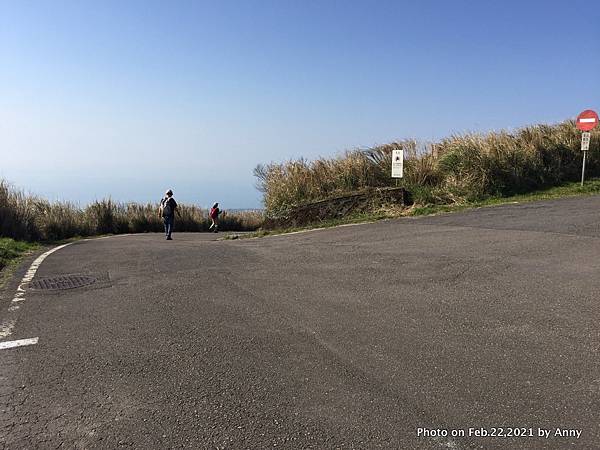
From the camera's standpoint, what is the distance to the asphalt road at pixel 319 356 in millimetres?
3248

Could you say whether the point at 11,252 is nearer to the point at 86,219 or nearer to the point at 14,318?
the point at 14,318

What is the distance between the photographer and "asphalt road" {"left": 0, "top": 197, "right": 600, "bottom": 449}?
3.25 metres

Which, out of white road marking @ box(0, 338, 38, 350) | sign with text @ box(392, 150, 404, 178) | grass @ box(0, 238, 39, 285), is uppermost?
sign with text @ box(392, 150, 404, 178)

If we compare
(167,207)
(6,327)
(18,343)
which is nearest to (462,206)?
(167,207)


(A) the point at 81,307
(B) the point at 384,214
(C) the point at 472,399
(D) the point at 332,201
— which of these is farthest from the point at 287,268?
(D) the point at 332,201

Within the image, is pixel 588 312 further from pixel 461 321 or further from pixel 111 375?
pixel 111 375

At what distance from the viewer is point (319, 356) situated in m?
4.39

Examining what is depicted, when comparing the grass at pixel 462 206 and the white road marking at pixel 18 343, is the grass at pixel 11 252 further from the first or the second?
the grass at pixel 462 206

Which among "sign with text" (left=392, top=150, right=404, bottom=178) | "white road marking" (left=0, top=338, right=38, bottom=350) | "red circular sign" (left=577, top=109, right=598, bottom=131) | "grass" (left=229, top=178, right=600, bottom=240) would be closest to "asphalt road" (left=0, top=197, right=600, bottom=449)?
"white road marking" (left=0, top=338, right=38, bottom=350)

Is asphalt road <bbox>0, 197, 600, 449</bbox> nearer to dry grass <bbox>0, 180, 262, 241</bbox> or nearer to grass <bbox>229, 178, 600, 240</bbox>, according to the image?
grass <bbox>229, 178, 600, 240</bbox>

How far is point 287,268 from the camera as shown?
8.45m

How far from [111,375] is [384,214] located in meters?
11.6

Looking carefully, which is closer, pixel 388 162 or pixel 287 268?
pixel 287 268

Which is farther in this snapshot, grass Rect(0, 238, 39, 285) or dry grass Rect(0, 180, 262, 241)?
dry grass Rect(0, 180, 262, 241)
